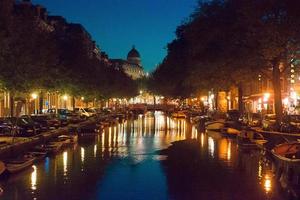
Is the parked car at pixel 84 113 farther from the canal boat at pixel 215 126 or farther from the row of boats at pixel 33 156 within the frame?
the row of boats at pixel 33 156

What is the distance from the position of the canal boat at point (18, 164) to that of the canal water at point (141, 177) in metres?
0.49

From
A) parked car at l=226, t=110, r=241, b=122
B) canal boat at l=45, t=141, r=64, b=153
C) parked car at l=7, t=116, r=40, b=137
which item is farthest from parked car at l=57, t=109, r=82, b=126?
canal boat at l=45, t=141, r=64, b=153

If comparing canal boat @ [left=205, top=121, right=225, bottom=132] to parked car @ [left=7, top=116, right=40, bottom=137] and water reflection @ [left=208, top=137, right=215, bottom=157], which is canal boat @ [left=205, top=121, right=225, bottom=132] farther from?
parked car @ [left=7, top=116, right=40, bottom=137]

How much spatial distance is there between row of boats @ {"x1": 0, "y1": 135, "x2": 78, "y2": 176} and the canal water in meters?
0.58

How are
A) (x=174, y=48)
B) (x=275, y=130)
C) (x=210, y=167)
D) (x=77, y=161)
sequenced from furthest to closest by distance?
(x=174, y=48)
(x=275, y=130)
(x=77, y=161)
(x=210, y=167)

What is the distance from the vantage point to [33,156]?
118 feet

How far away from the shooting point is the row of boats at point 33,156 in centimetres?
3066

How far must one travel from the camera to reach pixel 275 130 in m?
44.3

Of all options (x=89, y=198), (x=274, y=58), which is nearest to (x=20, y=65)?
(x=274, y=58)

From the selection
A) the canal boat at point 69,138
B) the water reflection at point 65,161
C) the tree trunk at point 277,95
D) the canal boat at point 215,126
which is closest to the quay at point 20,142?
the canal boat at point 69,138

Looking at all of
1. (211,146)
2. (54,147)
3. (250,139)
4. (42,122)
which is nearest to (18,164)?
(54,147)

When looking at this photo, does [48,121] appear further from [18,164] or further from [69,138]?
[18,164]

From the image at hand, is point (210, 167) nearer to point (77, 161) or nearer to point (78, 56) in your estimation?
point (77, 161)

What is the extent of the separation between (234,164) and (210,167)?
7.09 feet
